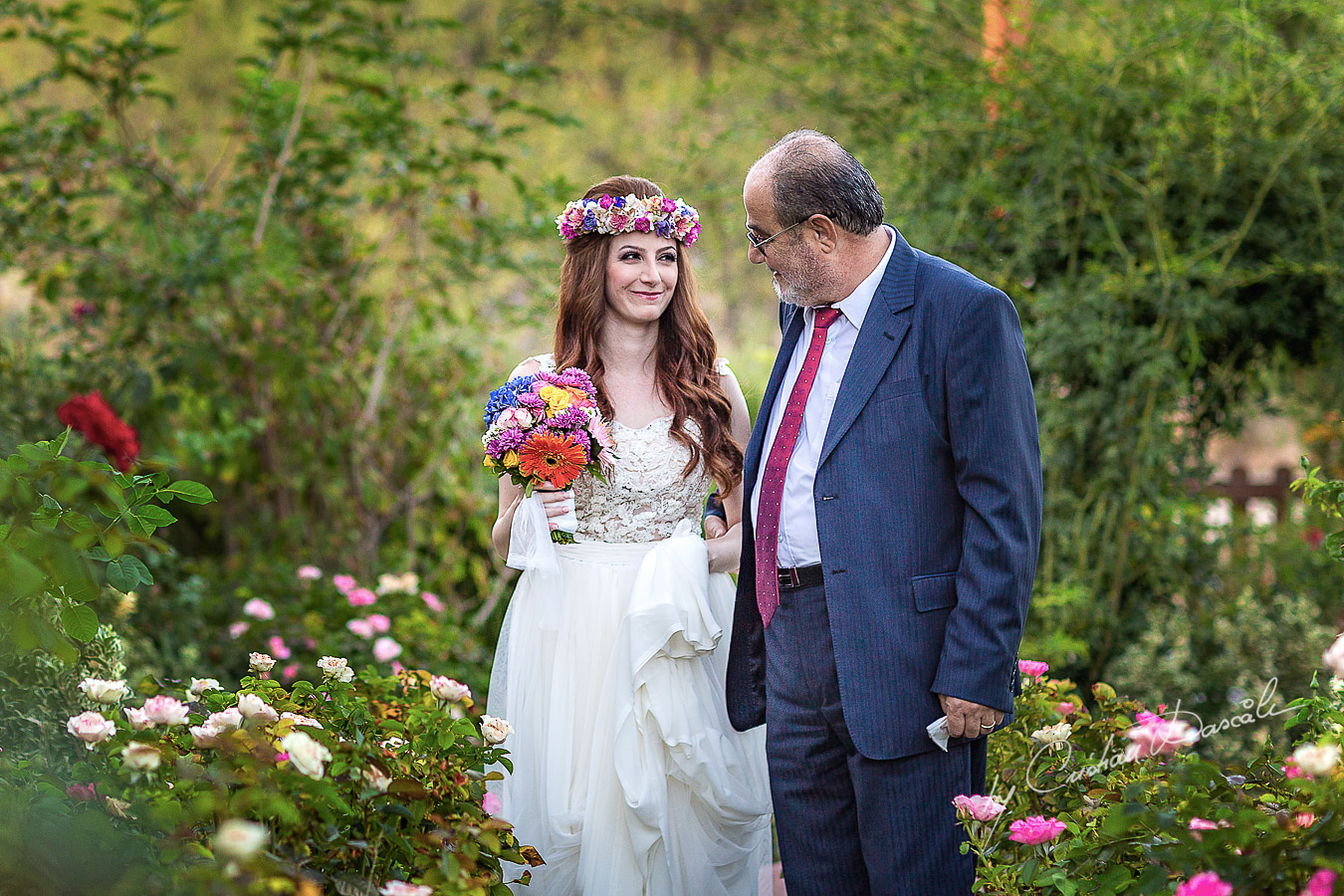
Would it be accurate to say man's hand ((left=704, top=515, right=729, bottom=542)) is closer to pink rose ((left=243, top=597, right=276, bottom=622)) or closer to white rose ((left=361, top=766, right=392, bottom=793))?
white rose ((left=361, top=766, right=392, bottom=793))

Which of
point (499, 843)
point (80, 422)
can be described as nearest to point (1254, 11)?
point (499, 843)

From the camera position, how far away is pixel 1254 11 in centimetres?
354

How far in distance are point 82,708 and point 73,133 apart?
8.98 ft

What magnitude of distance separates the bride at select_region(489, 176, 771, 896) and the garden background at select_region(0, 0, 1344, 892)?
3.93ft

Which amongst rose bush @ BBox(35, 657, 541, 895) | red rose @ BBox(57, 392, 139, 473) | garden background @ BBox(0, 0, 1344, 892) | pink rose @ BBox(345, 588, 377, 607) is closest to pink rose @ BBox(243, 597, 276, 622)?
garden background @ BBox(0, 0, 1344, 892)

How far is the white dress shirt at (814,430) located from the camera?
2162 millimetres

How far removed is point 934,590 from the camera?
6.66 ft

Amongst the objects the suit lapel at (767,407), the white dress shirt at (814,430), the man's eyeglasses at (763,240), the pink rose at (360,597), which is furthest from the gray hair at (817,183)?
the pink rose at (360,597)

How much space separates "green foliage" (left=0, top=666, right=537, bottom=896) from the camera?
4.15 feet

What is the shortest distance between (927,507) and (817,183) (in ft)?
2.25

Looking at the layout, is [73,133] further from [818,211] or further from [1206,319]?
[1206,319]

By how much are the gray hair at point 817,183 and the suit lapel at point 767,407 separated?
30 centimetres

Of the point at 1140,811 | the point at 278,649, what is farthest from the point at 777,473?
the point at 278,649

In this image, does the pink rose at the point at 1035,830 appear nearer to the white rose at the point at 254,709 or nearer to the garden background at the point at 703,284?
the white rose at the point at 254,709
